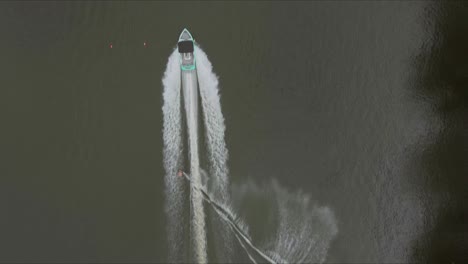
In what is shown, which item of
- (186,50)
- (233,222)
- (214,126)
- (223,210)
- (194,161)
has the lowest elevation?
(233,222)

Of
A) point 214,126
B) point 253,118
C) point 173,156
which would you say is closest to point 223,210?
point 173,156

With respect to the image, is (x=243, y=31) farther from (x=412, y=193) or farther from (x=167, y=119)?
(x=412, y=193)

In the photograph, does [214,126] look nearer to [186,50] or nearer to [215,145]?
[215,145]

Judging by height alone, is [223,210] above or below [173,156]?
below

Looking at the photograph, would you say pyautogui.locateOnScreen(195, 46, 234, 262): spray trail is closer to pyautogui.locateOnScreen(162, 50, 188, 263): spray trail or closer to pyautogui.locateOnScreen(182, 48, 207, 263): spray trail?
pyautogui.locateOnScreen(182, 48, 207, 263): spray trail

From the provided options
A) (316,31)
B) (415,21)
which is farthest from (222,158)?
(415,21)

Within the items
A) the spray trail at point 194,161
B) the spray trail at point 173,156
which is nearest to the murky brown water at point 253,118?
the spray trail at point 173,156

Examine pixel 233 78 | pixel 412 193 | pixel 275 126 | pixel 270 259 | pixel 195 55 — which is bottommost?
pixel 270 259
